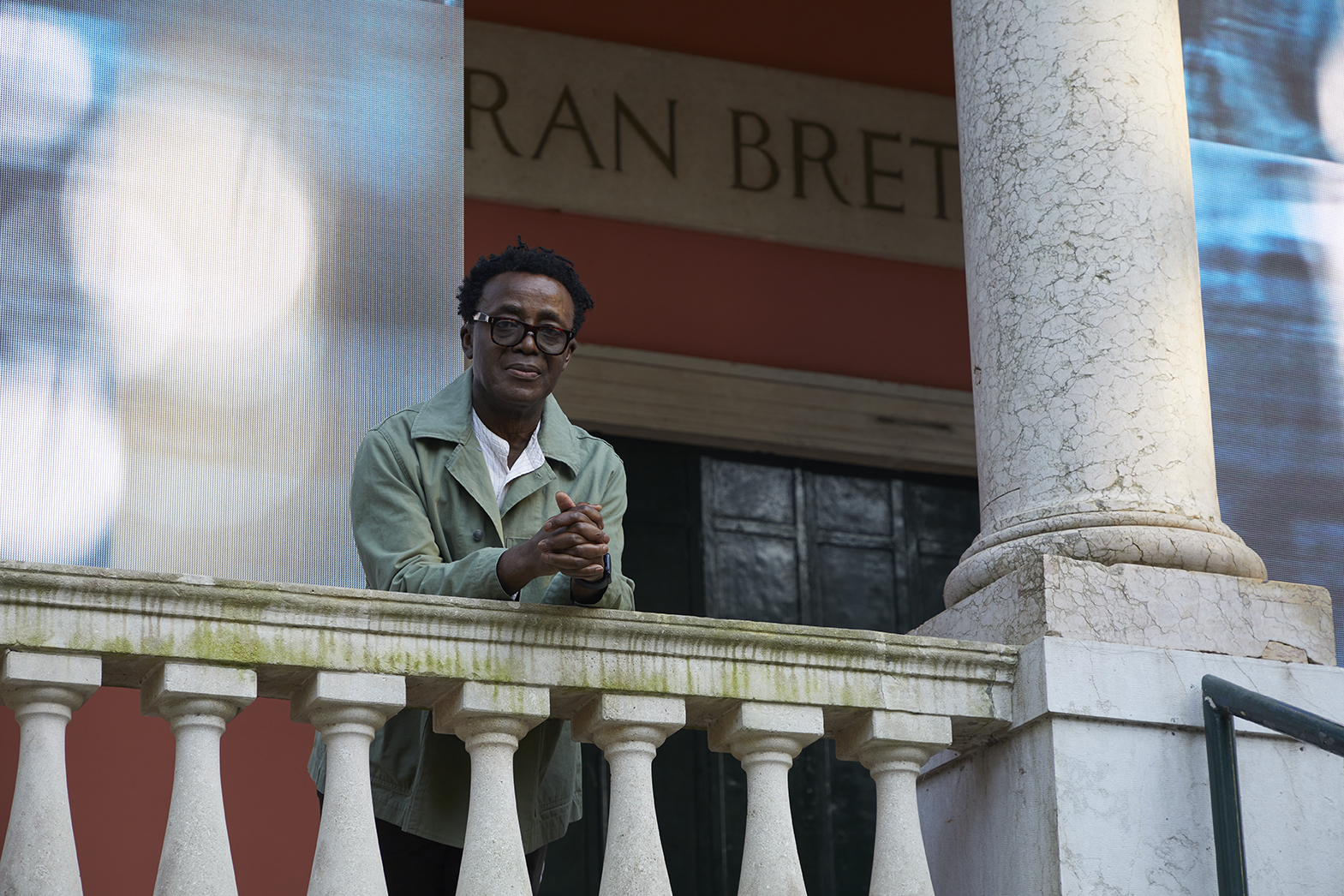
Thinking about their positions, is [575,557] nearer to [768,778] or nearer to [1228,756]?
[768,778]

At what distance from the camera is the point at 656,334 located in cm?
677

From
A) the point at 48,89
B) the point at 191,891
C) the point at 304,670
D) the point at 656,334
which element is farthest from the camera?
the point at 656,334

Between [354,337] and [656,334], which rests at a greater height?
[656,334]

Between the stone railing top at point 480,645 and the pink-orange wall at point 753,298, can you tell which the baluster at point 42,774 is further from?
the pink-orange wall at point 753,298

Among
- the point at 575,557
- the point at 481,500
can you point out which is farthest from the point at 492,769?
the point at 481,500

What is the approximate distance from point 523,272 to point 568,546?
69 centimetres

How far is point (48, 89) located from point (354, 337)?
825mm

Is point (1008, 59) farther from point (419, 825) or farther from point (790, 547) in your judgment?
point (790, 547)

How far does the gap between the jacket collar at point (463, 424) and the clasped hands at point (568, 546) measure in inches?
15.8

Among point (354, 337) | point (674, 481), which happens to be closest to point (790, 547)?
point (674, 481)

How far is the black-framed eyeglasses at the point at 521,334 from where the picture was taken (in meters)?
3.42

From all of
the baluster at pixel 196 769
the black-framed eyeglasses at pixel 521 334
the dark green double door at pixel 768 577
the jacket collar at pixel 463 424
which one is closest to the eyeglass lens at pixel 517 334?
the black-framed eyeglasses at pixel 521 334

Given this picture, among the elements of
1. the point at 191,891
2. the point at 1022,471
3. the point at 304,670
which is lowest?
the point at 191,891

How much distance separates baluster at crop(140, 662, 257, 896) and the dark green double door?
10.8 feet
